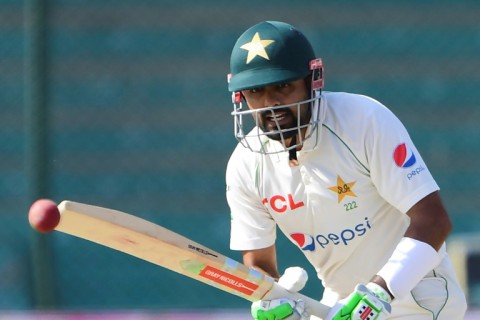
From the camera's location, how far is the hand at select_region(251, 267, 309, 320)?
320cm

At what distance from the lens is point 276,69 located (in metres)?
3.33

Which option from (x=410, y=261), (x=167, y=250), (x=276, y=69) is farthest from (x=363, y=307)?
(x=276, y=69)

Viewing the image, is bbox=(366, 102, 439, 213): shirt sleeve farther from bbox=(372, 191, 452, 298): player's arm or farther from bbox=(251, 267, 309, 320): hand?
bbox=(251, 267, 309, 320): hand

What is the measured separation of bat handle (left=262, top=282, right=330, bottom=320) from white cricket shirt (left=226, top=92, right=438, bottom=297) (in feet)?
0.81

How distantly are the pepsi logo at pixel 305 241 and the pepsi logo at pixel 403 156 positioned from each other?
1.30 ft

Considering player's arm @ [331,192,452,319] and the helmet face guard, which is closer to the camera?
player's arm @ [331,192,452,319]

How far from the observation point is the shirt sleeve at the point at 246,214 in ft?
11.6

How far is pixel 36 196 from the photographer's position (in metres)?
6.28

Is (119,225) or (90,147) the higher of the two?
(119,225)

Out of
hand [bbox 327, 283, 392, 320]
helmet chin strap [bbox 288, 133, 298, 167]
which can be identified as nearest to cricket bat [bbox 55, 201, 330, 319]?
hand [bbox 327, 283, 392, 320]

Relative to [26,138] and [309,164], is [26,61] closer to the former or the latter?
[26,138]

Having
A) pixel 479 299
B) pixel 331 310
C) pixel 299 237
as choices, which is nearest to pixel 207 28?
pixel 479 299

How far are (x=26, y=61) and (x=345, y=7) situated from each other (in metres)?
1.83

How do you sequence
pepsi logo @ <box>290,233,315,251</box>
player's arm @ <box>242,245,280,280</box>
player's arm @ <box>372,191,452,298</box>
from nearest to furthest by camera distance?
player's arm @ <box>372,191,452,298</box> → pepsi logo @ <box>290,233,315,251</box> → player's arm @ <box>242,245,280,280</box>
